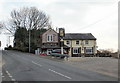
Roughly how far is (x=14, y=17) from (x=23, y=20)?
3.41 metres

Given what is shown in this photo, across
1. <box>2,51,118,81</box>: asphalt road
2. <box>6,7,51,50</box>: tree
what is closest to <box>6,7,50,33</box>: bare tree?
<box>6,7,51,50</box>: tree

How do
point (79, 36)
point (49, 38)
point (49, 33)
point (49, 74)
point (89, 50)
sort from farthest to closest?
1. point (79, 36)
2. point (89, 50)
3. point (49, 38)
4. point (49, 33)
5. point (49, 74)

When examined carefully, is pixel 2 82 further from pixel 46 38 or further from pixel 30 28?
pixel 30 28

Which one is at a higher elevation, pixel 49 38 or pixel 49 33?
pixel 49 33

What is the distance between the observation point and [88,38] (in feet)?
263

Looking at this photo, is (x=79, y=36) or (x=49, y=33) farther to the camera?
(x=79, y=36)

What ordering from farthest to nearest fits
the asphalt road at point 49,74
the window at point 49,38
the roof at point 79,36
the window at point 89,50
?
the roof at point 79,36
the window at point 89,50
the window at point 49,38
the asphalt road at point 49,74

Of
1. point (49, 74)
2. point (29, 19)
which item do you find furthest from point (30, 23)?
point (49, 74)

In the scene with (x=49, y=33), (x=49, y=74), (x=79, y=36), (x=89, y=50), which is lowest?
(x=49, y=74)

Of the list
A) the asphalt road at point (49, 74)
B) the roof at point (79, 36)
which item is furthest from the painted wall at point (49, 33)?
the asphalt road at point (49, 74)

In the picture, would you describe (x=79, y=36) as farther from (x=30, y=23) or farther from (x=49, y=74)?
(x=49, y=74)

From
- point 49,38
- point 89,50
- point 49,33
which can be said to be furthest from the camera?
point 89,50

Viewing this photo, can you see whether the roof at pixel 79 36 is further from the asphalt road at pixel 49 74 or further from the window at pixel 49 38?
the asphalt road at pixel 49 74

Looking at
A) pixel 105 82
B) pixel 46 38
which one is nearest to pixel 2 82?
pixel 105 82
